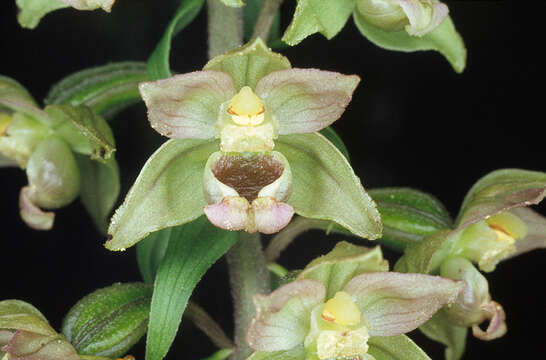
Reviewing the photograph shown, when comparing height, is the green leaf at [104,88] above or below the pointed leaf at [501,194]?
above

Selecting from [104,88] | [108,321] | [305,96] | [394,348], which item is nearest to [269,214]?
[305,96]

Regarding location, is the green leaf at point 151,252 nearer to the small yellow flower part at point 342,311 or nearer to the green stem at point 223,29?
the green stem at point 223,29

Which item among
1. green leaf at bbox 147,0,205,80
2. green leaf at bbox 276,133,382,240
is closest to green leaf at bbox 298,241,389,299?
green leaf at bbox 276,133,382,240

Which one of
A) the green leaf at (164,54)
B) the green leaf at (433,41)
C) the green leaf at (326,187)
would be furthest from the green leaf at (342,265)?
the green leaf at (433,41)

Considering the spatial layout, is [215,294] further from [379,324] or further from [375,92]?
[379,324]

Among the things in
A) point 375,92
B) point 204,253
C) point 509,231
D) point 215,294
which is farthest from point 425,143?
point 204,253

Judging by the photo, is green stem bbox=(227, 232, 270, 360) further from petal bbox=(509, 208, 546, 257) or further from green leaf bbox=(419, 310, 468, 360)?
petal bbox=(509, 208, 546, 257)
